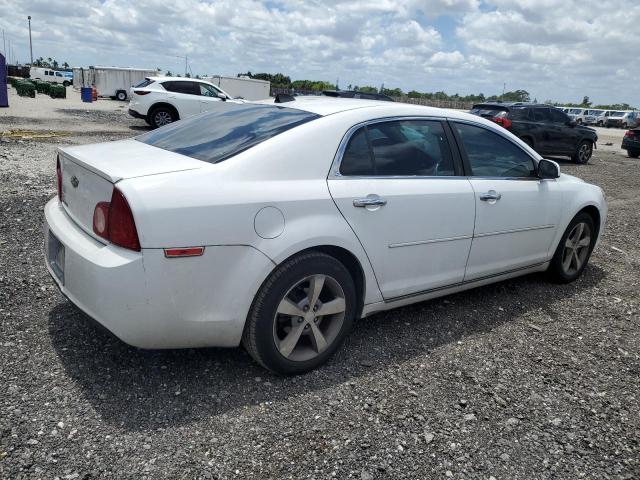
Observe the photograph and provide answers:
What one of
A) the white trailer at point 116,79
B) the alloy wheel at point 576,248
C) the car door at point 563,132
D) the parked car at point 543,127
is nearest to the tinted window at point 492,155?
the alloy wheel at point 576,248

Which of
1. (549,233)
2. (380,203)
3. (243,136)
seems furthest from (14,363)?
(549,233)

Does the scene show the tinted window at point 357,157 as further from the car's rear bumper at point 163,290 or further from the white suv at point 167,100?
the white suv at point 167,100

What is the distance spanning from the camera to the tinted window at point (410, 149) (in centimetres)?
338

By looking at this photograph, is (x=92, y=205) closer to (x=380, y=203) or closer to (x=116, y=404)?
(x=116, y=404)

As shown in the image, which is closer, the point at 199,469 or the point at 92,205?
the point at 199,469

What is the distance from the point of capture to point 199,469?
2348 mm

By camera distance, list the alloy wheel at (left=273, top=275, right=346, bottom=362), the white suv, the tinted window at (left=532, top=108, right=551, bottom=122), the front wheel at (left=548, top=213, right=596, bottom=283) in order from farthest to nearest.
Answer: the white suv → the tinted window at (left=532, top=108, right=551, bottom=122) → the front wheel at (left=548, top=213, right=596, bottom=283) → the alloy wheel at (left=273, top=275, right=346, bottom=362)

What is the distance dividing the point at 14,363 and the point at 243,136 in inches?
72.5

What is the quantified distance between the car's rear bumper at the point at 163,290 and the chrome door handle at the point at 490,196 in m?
1.82

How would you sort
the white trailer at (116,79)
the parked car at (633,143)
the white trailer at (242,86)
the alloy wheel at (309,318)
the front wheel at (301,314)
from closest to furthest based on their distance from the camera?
the front wheel at (301,314) → the alloy wheel at (309,318) → the parked car at (633,143) → the white trailer at (242,86) → the white trailer at (116,79)

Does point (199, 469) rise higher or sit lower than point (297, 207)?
lower

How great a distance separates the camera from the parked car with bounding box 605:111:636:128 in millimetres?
48125

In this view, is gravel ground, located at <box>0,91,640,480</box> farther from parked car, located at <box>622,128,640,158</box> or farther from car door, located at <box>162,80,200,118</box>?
parked car, located at <box>622,128,640,158</box>

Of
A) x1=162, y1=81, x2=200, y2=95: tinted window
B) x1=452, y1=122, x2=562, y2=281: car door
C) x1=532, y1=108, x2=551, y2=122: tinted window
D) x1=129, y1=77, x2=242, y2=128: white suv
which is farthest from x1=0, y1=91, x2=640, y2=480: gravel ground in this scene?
x1=162, y1=81, x2=200, y2=95: tinted window
